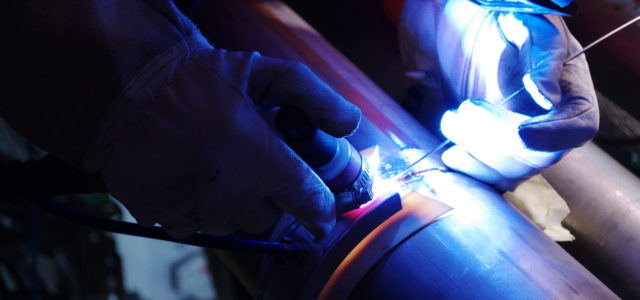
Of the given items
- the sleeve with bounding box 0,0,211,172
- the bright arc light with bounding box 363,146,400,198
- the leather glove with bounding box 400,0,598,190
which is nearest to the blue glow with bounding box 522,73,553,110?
the leather glove with bounding box 400,0,598,190

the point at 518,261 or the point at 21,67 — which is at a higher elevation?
the point at 21,67

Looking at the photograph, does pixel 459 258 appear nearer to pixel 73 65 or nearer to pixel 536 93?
pixel 536 93

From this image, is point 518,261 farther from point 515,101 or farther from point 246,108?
point 246,108

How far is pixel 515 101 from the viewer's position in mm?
1107

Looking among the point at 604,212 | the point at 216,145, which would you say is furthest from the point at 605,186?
the point at 216,145

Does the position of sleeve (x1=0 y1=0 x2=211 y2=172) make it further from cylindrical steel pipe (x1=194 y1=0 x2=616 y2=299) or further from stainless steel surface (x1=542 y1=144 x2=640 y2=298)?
stainless steel surface (x1=542 y1=144 x2=640 y2=298)

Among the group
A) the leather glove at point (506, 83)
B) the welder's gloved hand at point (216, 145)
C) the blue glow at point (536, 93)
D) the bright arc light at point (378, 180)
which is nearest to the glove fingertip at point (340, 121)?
the welder's gloved hand at point (216, 145)

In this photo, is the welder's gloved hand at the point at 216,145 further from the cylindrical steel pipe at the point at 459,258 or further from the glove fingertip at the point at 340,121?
the cylindrical steel pipe at the point at 459,258

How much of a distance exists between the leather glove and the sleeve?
0.70m

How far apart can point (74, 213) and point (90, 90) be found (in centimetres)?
34

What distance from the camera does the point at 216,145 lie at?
75 centimetres

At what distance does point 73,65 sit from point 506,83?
1.02 metres

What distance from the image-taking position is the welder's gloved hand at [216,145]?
0.73m

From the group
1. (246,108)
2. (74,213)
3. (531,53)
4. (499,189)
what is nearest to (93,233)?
(74,213)
